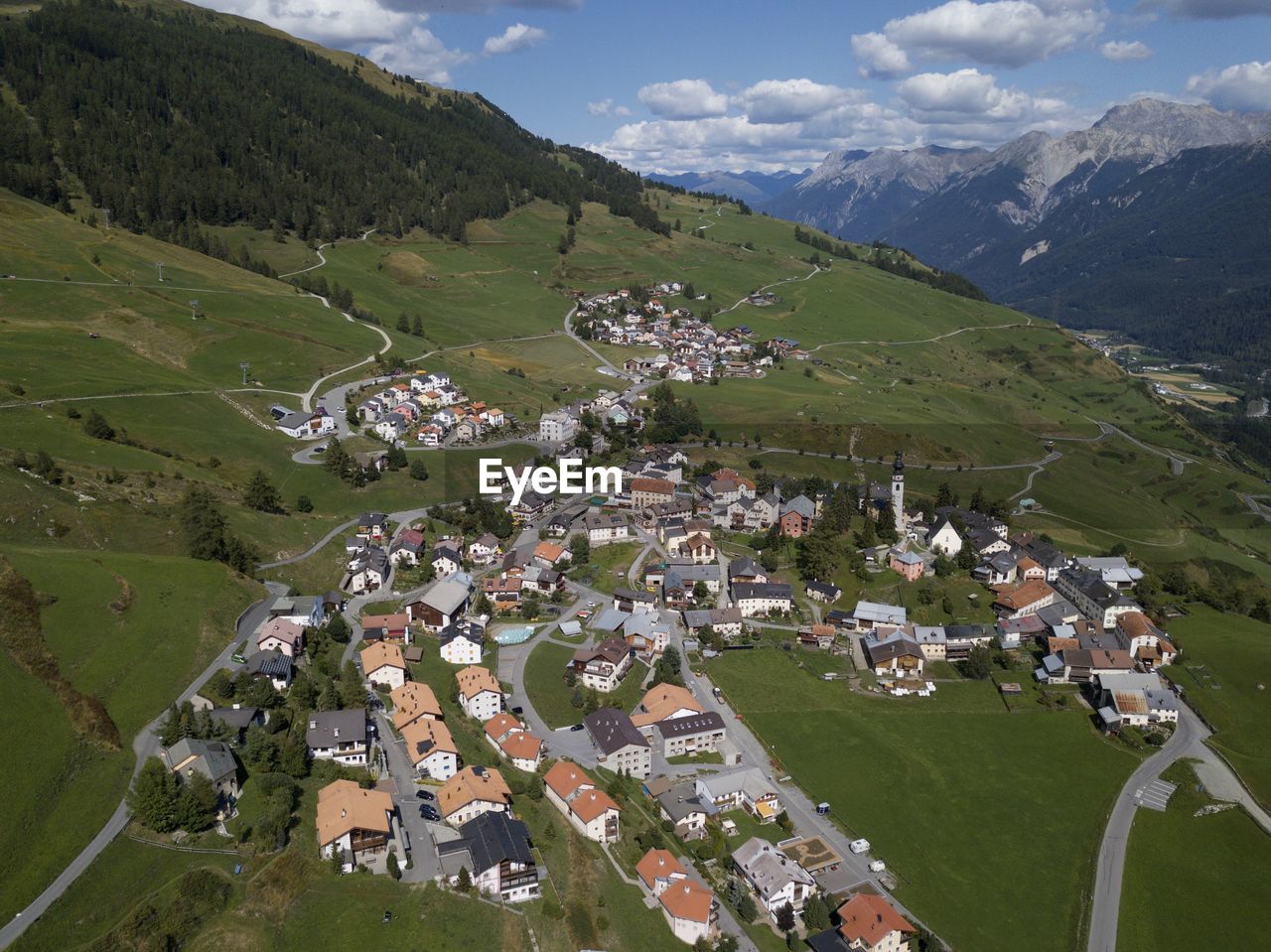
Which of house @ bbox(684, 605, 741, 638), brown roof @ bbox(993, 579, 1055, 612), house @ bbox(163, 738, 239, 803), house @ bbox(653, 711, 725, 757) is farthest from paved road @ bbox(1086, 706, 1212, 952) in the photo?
house @ bbox(163, 738, 239, 803)

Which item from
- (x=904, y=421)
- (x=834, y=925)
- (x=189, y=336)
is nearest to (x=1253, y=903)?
(x=834, y=925)

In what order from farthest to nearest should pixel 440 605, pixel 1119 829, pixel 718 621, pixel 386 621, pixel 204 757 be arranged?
pixel 718 621
pixel 440 605
pixel 386 621
pixel 1119 829
pixel 204 757

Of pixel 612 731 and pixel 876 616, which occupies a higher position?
pixel 876 616

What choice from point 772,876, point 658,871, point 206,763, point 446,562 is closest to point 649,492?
point 446,562

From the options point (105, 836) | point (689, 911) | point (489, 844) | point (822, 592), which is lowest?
point (689, 911)

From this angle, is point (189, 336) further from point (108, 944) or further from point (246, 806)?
point (108, 944)

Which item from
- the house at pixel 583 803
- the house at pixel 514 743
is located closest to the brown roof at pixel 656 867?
the house at pixel 583 803

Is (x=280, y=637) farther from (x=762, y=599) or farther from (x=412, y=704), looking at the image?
(x=762, y=599)

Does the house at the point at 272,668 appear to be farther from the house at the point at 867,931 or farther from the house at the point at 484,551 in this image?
the house at the point at 867,931
